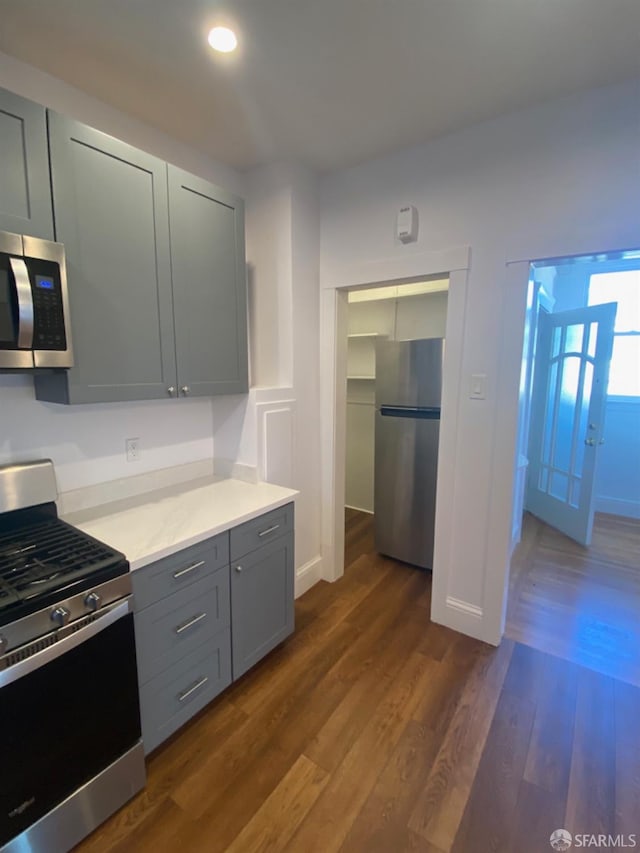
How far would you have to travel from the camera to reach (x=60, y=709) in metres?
1.17

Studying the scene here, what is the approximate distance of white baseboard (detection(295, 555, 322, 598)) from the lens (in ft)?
8.64

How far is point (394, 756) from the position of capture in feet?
5.18

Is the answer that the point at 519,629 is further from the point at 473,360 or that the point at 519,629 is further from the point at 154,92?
the point at 154,92

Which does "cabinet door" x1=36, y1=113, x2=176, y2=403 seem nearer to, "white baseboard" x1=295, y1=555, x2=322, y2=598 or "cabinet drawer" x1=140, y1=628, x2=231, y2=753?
"cabinet drawer" x1=140, y1=628, x2=231, y2=753

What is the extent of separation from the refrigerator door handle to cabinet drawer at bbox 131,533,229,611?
167 cm

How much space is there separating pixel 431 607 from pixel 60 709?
6.40ft

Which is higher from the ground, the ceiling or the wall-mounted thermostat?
the ceiling

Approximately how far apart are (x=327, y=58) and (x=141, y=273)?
3.63 feet

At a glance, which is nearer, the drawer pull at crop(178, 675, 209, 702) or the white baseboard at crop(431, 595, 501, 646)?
the drawer pull at crop(178, 675, 209, 702)


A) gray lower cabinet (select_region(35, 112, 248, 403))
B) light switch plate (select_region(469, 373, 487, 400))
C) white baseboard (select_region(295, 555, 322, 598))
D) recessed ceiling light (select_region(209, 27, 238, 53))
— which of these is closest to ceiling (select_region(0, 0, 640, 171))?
recessed ceiling light (select_region(209, 27, 238, 53))

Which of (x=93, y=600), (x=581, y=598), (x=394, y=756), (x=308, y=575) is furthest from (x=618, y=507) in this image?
(x=93, y=600)

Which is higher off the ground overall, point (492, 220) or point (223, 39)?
point (223, 39)

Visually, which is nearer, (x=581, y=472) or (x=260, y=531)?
(x=260, y=531)

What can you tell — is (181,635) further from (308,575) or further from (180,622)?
(308,575)
